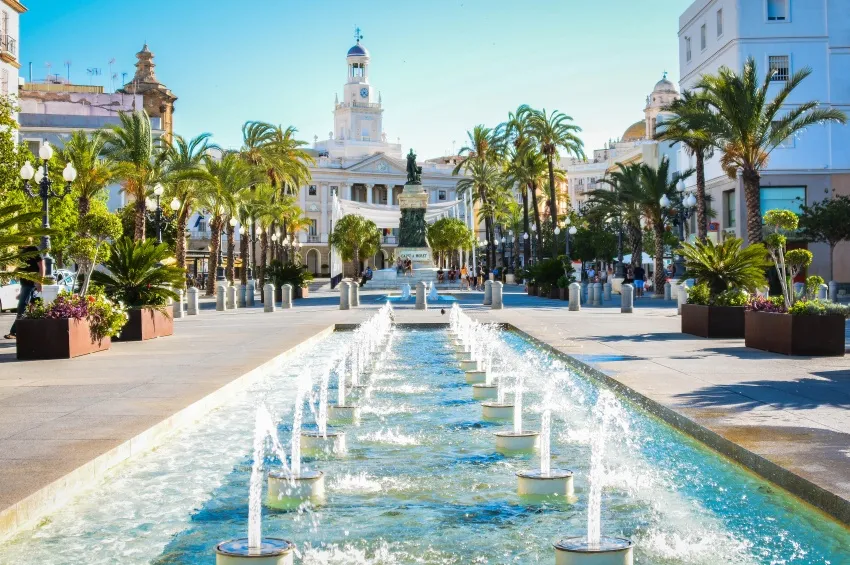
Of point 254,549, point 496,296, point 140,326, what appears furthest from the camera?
point 496,296

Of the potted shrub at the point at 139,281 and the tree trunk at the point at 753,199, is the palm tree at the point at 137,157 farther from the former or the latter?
the tree trunk at the point at 753,199

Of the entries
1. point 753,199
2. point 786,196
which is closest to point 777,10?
point 786,196

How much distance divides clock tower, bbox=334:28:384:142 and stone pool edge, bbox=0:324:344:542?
130 m

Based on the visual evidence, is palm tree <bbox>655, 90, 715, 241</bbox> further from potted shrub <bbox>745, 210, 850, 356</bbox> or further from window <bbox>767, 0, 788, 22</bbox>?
potted shrub <bbox>745, 210, 850, 356</bbox>

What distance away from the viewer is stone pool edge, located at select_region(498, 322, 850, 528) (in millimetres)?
5839

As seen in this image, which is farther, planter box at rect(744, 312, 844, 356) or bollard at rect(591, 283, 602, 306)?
bollard at rect(591, 283, 602, 306)

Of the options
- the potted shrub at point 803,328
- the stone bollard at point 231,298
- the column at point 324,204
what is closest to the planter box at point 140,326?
the potted shrub at point 803,328

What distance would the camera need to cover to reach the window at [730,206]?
48.3 meters

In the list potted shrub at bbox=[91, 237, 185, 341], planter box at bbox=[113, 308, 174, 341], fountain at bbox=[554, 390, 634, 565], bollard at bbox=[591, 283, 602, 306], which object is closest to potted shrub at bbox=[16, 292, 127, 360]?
planter box at bbox=[113, 308, 174, 341]

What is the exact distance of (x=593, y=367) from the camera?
13.3m

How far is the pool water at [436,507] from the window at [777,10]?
41560 millimetres

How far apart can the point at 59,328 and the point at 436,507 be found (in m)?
10.7

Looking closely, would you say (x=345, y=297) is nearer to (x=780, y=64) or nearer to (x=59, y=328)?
(x=59, y=328)

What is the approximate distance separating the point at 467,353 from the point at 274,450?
8.85 m
